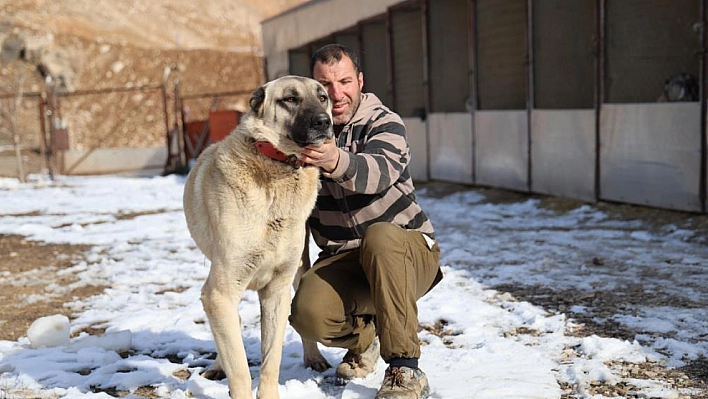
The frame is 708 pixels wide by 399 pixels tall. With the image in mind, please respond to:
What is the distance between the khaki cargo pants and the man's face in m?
0.60

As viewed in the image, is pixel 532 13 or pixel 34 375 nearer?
pixel 34 375

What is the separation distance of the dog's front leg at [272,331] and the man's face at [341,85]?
84 centimetres

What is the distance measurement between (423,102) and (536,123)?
3227mm

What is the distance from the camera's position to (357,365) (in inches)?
144

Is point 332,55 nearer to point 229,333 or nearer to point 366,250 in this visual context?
point 366,250

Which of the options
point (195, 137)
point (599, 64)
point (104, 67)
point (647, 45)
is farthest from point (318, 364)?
point (104, 67)

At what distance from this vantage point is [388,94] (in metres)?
13.6

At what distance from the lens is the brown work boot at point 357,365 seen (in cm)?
362

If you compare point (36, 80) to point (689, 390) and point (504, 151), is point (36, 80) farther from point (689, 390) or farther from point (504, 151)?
point (689, 390)

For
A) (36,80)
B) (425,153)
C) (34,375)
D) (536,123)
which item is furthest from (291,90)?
(36,80)

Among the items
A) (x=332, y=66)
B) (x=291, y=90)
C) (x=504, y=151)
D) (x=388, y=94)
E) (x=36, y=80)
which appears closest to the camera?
(x=291, y=90)

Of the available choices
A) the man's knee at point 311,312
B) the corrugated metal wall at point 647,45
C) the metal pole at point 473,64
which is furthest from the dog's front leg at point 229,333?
the metal pole at point 473,64

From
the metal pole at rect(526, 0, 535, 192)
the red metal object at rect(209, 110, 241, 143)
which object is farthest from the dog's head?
the red metal object at rect(209, 110, 241, 143)

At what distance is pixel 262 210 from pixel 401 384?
3.04 ft
